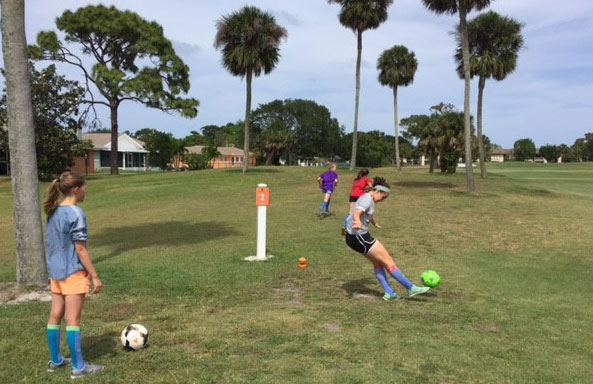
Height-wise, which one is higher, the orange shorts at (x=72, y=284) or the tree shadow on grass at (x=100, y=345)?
the orange shorts at (x=72, y=284)

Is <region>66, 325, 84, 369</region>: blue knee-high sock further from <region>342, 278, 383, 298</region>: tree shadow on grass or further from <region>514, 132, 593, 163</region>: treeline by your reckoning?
<region>514, 132, 593, 163</region>: treeline

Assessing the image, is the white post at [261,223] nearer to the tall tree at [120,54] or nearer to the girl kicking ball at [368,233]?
the girl kicking ball at [368,233]

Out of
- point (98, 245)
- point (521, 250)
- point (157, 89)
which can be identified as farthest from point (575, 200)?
point (157, 89)

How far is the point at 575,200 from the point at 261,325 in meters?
20.7

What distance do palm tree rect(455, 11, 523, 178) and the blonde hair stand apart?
31.4m

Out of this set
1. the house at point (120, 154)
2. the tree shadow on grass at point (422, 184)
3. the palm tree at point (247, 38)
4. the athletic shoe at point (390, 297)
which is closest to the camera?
the athletic shoe at point (390, 297)

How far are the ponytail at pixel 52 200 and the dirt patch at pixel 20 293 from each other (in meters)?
3.19

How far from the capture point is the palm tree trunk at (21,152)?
24.0 ft

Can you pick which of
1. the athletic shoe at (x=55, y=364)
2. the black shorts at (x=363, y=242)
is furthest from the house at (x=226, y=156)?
the athletic shoe at (x=55, y=364)

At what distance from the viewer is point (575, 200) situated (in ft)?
71.6

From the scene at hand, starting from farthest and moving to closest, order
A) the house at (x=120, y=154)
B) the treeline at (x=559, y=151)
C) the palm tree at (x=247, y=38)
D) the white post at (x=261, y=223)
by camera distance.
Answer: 1. the treeline at (x=559, y=151)
2. the house at (x=120, y=154)
3. the palm tree at (x=247, y=38)
4. the white post at (x=261, y=223)

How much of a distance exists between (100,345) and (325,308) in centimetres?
279

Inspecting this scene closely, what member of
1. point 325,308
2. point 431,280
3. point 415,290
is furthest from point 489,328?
point 325,308

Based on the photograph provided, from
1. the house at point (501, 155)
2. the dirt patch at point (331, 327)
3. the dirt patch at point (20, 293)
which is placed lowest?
the dirt patch at point (20, 293)
